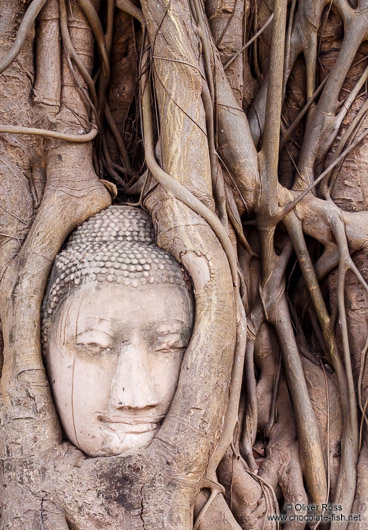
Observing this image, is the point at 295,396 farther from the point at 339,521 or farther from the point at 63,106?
the point at 63,106

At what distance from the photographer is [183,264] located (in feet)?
5.70

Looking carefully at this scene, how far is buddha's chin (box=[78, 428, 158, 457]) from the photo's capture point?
1.62 meters

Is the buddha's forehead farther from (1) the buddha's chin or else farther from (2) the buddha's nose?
(1) the buddha's chin

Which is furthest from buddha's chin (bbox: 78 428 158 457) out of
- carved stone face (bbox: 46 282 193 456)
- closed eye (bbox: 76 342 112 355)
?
closed eye (bbox: 76 342 112 355)

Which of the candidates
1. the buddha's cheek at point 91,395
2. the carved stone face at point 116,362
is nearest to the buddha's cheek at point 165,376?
the carved stone face at point 116,362

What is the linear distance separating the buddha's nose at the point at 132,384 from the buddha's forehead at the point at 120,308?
81 millimetres

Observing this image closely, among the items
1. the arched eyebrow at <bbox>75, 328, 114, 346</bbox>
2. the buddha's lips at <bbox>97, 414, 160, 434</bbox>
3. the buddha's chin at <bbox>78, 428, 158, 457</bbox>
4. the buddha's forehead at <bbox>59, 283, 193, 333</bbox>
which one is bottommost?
the buddha's chin at <bbox>78, 428, 158, 457</bbox>

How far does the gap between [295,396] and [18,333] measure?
2.94 feet

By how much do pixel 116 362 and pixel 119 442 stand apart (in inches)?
8.2

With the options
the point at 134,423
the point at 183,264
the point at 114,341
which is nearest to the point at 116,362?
the point at 114,341

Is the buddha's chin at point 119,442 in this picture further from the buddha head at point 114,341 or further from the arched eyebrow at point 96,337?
the arched eyebrow at point 96,337

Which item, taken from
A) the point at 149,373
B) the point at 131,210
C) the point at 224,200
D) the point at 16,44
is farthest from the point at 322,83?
the point at 149,373

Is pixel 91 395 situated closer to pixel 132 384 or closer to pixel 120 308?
pixel 132 384

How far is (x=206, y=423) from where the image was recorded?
63.6 inches
